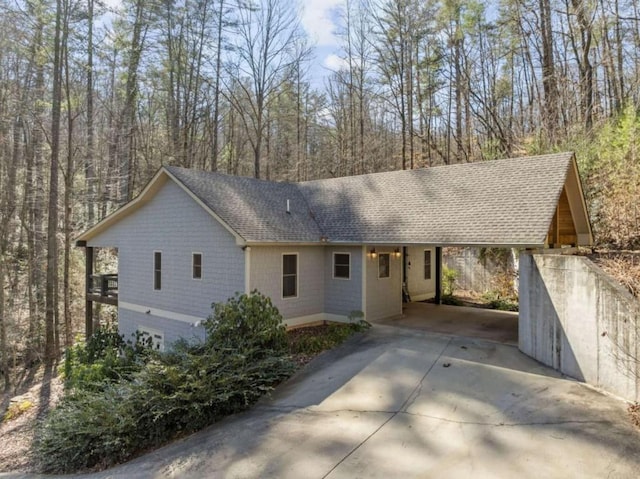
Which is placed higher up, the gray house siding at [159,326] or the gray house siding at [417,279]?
the gray house siding at [417,279]

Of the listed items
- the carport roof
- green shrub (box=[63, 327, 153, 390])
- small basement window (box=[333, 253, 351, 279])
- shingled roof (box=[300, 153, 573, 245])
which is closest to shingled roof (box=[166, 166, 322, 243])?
the carport roof

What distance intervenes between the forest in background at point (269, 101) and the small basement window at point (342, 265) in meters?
7.74

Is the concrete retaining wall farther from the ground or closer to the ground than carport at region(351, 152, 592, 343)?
closer to the ground

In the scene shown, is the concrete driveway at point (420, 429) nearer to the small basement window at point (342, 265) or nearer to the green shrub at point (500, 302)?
the small basement window at point (342, 265)

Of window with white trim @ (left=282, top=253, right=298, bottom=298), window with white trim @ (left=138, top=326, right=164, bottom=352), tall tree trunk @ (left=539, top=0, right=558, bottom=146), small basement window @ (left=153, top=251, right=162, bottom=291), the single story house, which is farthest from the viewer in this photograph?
tall tree trunk @ (left=539, top=0, right=558, bottom=146)

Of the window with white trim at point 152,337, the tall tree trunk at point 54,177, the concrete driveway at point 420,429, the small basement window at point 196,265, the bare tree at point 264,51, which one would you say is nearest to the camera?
the concrete driveway at point 420,429

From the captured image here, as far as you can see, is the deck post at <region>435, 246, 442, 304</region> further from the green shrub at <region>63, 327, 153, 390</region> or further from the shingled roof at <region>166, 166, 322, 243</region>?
the green shrub at <region>63, 327, 153, 390</region>

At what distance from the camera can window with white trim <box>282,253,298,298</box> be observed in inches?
443

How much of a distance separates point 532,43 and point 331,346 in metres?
16.5

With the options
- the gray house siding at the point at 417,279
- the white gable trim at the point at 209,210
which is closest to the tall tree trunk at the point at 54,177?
the white gable trim at the point at 209,210

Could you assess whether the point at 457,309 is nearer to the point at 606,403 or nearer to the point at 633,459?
the point at 606,403

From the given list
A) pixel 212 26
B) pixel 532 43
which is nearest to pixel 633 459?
pixel 532 43

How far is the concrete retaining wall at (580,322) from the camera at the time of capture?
5.96 m

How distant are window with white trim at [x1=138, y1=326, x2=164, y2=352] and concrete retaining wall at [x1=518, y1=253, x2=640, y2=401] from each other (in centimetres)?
1043
